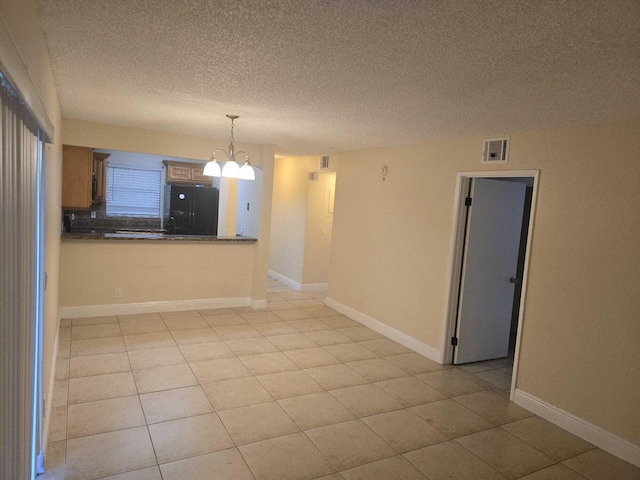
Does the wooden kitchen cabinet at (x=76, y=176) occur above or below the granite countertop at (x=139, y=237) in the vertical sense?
above

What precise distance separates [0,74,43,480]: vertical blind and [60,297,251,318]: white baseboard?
3.44 m

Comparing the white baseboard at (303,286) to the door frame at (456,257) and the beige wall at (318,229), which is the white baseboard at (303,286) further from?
the door frame at (456,257)

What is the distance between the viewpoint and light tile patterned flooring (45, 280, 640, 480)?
263 centimetres

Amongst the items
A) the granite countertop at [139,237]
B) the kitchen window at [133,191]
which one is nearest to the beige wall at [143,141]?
the granite countertop at [139,237]

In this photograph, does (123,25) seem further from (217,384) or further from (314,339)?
(314,339)

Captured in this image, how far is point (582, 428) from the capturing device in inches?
126

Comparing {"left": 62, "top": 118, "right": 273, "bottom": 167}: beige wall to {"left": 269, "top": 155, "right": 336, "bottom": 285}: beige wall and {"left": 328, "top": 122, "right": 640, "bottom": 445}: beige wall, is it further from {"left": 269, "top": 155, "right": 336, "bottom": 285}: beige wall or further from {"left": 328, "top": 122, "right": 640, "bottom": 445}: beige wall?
{"left": 328, "top": 122, "right": 640, "bottom": 445}: beige wall

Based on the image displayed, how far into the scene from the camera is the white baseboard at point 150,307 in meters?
5.08

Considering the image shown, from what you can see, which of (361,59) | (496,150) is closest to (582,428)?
(496,150)

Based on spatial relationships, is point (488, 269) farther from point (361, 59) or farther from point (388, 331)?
point (361, 59)

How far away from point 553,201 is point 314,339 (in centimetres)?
290

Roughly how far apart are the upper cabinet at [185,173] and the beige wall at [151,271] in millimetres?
2792

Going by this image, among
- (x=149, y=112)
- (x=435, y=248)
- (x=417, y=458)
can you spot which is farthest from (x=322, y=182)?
(x=417, y=458)

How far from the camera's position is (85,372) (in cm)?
367
